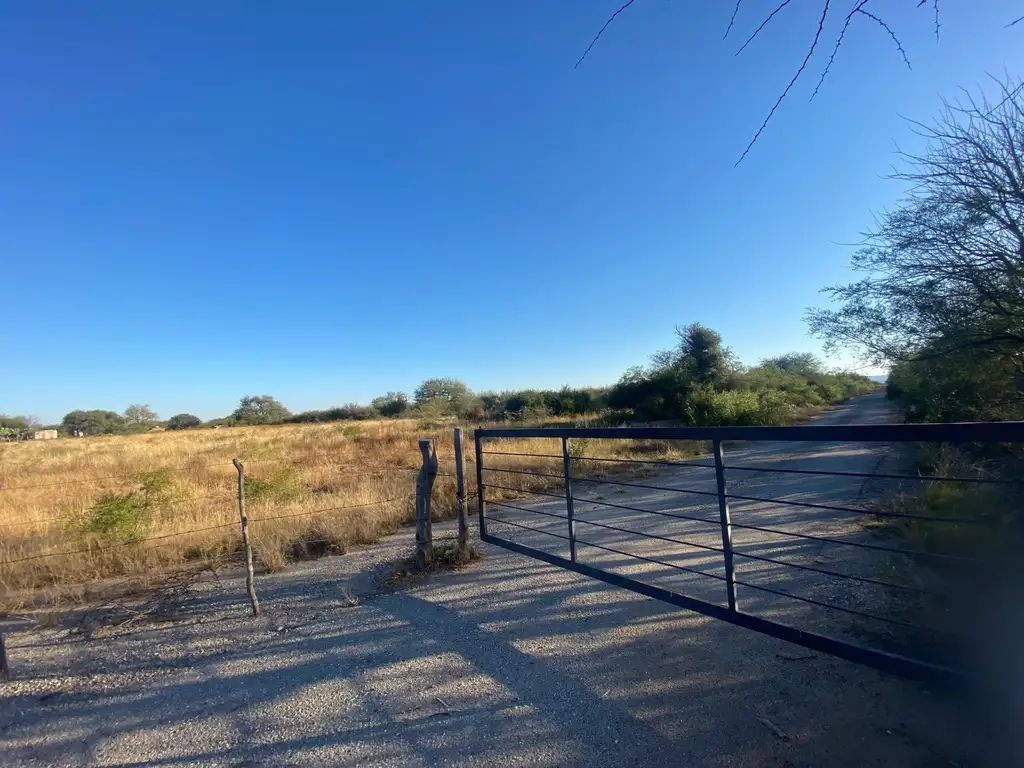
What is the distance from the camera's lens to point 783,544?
18.9 feet

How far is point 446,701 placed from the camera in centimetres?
315

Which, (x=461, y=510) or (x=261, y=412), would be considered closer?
(x=461, y=510)

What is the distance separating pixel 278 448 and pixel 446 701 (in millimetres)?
20651

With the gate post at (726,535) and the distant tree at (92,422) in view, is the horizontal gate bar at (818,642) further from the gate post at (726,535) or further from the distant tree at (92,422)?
the distant tree at (92,422)

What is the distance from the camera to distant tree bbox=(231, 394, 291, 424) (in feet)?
219

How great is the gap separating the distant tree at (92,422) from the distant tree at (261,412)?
1283 cm

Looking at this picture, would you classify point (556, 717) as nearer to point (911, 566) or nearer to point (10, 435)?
point (911, 566)

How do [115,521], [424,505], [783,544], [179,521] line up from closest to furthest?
[424,505], [783,544], [115,521], [179,521]

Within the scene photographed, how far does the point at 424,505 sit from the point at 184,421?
261 feet

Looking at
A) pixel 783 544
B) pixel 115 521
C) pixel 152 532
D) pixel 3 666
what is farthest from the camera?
pixel 152 532

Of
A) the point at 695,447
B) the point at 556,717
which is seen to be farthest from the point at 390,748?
the point at 695,447

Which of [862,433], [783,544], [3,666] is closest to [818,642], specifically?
[862,433]

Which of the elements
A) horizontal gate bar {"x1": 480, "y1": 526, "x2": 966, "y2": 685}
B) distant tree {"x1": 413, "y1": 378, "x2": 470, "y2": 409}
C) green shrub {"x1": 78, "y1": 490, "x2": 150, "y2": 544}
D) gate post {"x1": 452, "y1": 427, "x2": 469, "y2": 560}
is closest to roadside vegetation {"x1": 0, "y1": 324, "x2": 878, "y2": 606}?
green shrub {"x1": 78, "y1": 490, "x2": 150, "y2": 544}

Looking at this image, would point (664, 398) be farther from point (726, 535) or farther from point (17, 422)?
point (17, 422)
